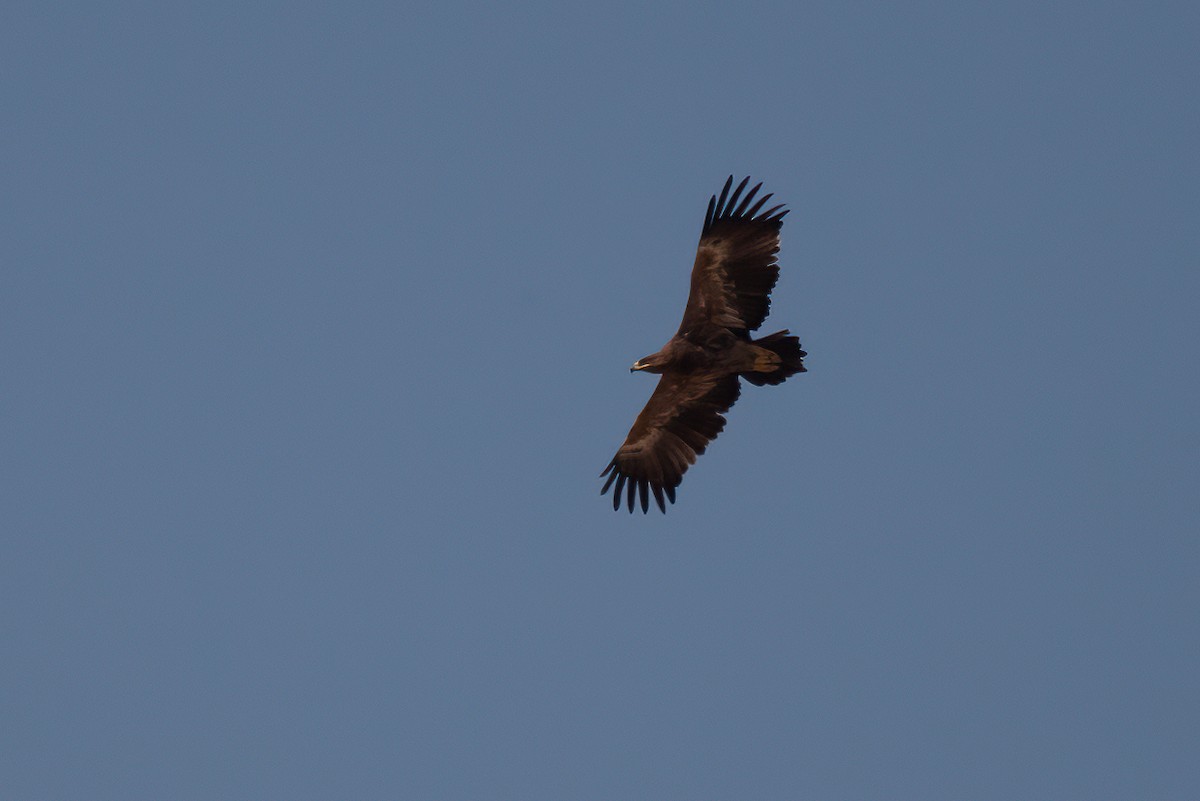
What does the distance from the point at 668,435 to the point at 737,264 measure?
3.01 meters

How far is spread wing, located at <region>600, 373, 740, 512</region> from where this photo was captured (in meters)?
23.9

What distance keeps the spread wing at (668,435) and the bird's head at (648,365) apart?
0.47 metres

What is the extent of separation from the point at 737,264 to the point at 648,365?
1.89 metres

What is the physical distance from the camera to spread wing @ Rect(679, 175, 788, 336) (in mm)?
22828

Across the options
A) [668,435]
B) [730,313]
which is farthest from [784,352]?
[668,435]

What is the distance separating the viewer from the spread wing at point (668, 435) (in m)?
23.9

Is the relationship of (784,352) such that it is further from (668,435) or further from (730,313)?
(668,435)

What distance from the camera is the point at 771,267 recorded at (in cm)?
2281

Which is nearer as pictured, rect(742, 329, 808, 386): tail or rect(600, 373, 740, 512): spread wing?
rect(742, 329, 808, 386): tail

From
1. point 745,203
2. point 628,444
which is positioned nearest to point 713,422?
point 628,444

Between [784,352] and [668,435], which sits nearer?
[784,352]

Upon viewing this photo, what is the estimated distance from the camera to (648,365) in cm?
2325

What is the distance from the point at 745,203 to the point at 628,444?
413 centimetres

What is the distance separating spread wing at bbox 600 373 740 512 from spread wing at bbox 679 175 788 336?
1220mm
